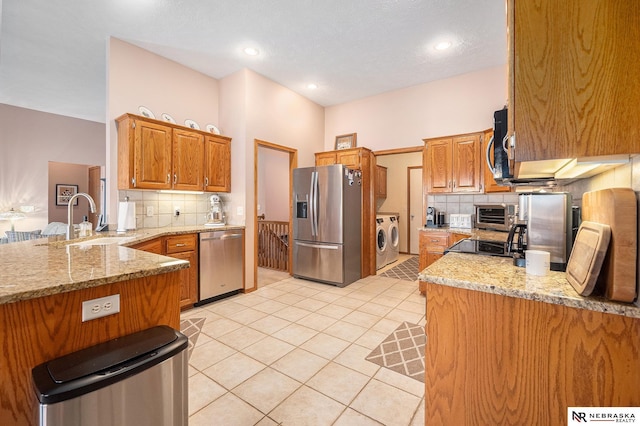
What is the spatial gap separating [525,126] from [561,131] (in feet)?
0.35

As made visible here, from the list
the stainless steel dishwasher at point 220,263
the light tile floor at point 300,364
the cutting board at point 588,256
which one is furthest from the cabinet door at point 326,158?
the cutting board at point 588,256

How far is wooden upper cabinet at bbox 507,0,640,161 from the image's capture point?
885 mm

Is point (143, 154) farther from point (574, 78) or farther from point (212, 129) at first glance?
point (574, 78)

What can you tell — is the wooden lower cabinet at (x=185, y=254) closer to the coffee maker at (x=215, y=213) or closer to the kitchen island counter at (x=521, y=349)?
the coffee maker at (x=215, y=213)

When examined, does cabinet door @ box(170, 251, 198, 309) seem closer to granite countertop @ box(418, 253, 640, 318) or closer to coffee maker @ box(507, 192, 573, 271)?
granite countertop @ box(418, 253, 640, 318)

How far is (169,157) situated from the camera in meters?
3.30

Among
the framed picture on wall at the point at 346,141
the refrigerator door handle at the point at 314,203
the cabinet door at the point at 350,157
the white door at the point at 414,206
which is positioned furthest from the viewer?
the white door at the point at 414,206

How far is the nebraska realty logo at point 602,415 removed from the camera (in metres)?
0.88

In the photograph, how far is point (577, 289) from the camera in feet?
3.20

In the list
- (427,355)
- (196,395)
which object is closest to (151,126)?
(196,395)

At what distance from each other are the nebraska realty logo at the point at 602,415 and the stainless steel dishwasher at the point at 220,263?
3.27 m

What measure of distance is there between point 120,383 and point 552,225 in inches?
73.7

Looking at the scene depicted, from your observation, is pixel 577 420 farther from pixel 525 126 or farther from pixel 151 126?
pixel 151 126

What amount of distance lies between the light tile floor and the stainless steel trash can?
0.72m
